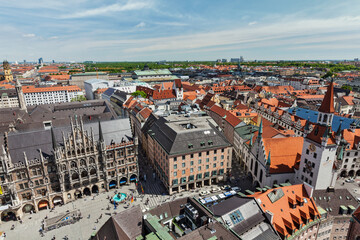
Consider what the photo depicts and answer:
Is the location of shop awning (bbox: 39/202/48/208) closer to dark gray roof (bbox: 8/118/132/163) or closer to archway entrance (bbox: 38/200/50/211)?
archway entrance (bbox: 38/200/50/211)

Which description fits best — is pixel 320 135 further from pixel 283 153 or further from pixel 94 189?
pixel 94 189

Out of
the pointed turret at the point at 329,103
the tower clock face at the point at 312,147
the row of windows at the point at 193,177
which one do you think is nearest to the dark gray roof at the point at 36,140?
the row of windows at the point at 193,177

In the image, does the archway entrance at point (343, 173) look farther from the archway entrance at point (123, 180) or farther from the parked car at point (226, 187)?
the archway entrance at point (123, 180)

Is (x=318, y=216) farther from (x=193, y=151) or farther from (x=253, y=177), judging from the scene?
(x=193, y=151)

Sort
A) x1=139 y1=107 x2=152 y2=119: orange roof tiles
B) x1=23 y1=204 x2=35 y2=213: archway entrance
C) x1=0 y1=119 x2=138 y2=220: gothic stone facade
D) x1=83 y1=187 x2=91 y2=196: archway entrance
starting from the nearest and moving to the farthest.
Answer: x1=0 y1=119 x2=138 y2=220: gothic stone facade
x1=23 y1=204 x2=35 y2=213: archway entrance
x1=83 y1=187 x2=91 y2=196: archway entrance
x1=139 y1=107 x2=152 y2=119: orange roof tiles

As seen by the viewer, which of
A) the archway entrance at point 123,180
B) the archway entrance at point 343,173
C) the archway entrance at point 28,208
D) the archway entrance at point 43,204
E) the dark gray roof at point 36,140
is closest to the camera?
the dark gray roof at point 36,140

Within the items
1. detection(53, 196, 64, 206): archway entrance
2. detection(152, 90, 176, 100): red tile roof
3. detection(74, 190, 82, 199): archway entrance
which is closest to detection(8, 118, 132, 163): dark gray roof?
detection(53, 196, 64, 206): archway entrance

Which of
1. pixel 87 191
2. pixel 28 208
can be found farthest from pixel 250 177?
pixel 28 208
